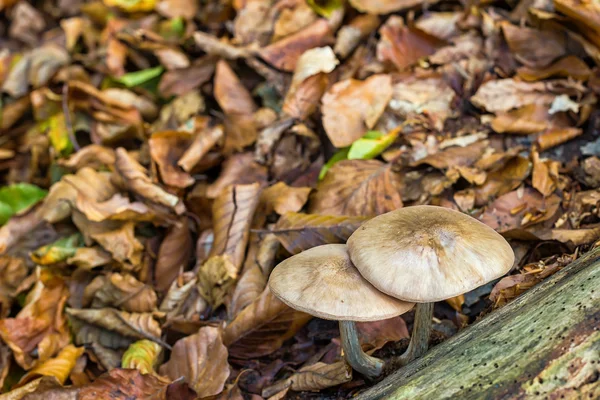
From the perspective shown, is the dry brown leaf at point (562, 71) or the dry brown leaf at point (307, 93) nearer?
the dry brown leaf at point (562, 71)

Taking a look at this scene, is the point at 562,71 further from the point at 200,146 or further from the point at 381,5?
the point at 200,146

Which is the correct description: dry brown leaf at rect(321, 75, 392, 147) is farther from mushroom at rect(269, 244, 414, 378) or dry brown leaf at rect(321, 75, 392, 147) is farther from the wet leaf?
the wet leaf

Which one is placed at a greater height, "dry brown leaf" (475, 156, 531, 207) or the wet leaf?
"dry brown leaf" (475, 156, 531, 207)

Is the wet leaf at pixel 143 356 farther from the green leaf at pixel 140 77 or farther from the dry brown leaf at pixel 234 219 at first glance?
the green leaf at pixel 140 77

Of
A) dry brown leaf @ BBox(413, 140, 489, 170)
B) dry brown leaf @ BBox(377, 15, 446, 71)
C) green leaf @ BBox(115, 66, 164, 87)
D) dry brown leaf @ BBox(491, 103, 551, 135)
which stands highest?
dry brown leaf @ BBox(377, 15, 446, 71)

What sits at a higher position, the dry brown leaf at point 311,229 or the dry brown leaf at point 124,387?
the dry brown leaf at point 311,229

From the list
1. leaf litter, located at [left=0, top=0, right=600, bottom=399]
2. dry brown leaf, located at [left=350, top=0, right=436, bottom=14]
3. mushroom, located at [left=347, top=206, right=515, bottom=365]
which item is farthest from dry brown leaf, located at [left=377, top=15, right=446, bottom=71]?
mushroom, located at [left=347, top=206, right=515, bottom=365]

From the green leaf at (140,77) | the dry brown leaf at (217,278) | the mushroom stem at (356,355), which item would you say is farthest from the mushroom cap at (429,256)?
the green leaf at (140,77)

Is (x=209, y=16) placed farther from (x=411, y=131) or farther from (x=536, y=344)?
(x=536, y=344)
